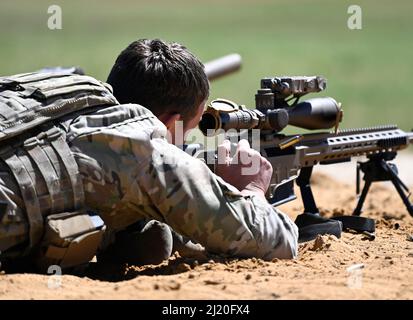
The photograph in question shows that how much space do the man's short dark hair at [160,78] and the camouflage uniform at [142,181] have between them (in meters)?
0.24

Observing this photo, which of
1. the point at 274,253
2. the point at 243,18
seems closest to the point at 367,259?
the point at 274,253

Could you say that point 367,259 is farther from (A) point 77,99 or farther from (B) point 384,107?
(B) point 384,107

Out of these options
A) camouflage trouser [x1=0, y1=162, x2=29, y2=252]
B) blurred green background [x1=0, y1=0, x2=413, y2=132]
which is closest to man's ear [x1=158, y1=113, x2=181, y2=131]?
camouflage trouser [x1=0, y1=162, x2=29, y2=252]

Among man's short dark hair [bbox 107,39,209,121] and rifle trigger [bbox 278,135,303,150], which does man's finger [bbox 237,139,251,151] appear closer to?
man's short dark hair [bbox 107,39,209,121]

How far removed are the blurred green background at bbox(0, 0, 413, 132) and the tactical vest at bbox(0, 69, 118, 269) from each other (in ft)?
38.6

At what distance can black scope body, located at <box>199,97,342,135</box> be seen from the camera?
17.8ft

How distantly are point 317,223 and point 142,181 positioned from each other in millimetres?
1994

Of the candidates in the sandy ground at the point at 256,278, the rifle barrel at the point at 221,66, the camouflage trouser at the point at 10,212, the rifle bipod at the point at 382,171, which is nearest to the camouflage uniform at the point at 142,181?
the camouflage trouser at the point at 10,212

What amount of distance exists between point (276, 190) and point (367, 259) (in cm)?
115

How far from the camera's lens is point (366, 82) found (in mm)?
21969

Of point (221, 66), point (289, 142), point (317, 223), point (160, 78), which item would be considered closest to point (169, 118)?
point (160, 78)
